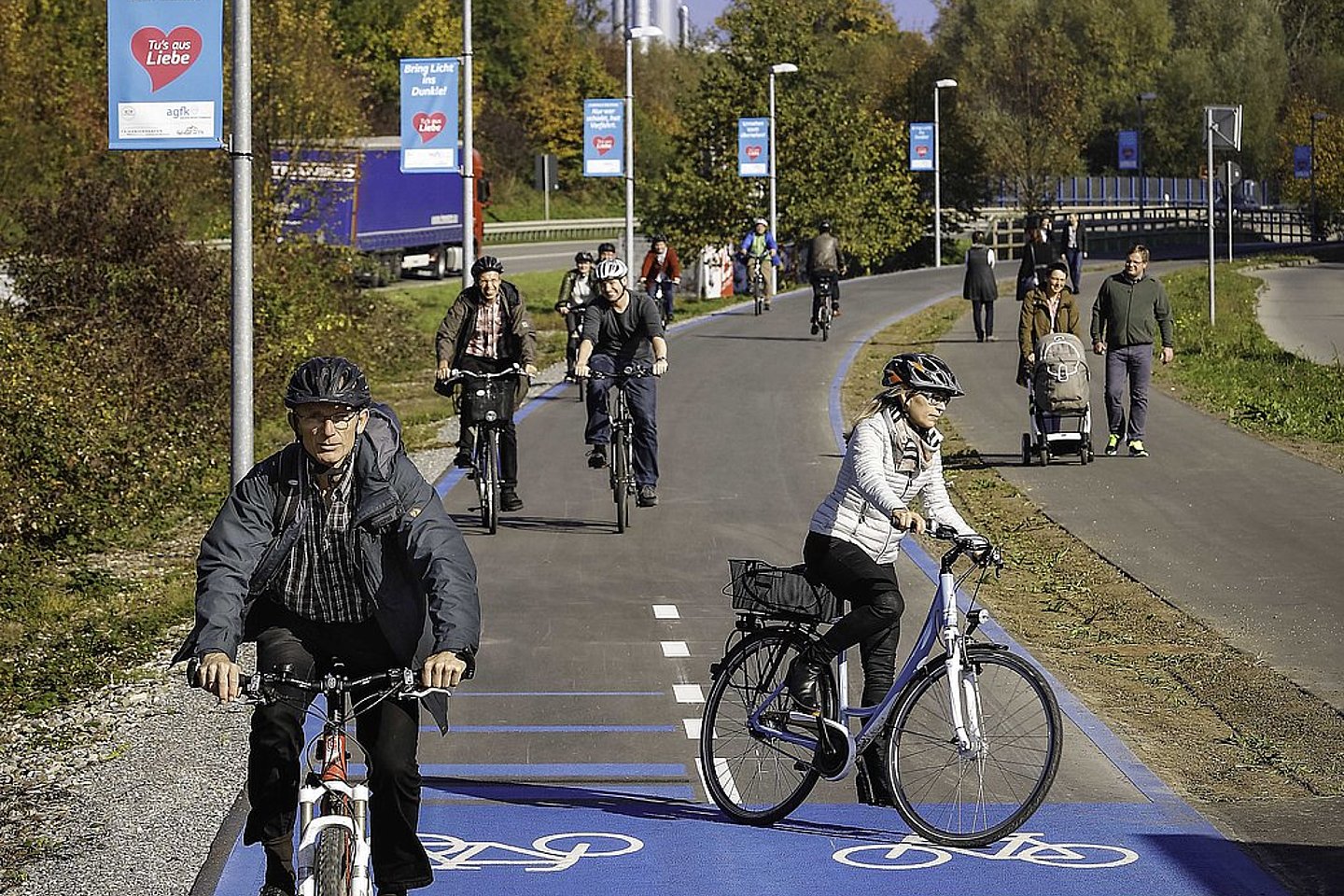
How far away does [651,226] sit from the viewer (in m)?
54.8

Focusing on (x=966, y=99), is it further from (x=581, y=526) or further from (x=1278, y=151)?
(x=581, y=526)

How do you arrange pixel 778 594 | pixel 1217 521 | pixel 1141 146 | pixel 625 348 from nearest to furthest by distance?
pixel 778 594
pixel 625 348
pixel 1217 521
pixel 1141 146

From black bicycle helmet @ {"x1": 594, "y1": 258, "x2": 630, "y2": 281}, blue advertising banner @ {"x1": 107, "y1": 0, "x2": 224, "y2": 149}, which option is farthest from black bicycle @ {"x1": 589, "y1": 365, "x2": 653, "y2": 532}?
blue advertising banner @ {"x1": 107, "y1": 0, "x2": 224, "y2": 149}

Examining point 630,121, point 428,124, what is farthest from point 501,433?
point 630,121

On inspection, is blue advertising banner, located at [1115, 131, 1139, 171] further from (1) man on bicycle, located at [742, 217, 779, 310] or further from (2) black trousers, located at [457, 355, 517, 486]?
(2) black trousers, located at [457, 355, 517, 486]

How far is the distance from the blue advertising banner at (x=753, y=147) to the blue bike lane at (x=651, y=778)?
111 feet

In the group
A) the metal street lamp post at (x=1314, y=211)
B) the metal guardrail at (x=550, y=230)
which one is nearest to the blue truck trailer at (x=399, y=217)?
the metal guardrail at (x=550, y=230)

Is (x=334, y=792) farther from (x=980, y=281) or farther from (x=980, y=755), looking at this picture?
(x=980, y=281)

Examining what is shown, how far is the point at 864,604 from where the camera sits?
7102 mm

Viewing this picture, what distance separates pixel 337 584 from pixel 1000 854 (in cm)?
267

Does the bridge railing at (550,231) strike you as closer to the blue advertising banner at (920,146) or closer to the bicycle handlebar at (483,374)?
the blue advertising banner at (920,146)

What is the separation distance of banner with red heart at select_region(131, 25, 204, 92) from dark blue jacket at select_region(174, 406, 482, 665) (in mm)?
7081

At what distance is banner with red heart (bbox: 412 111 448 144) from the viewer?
2727cm

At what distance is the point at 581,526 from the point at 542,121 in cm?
7177
